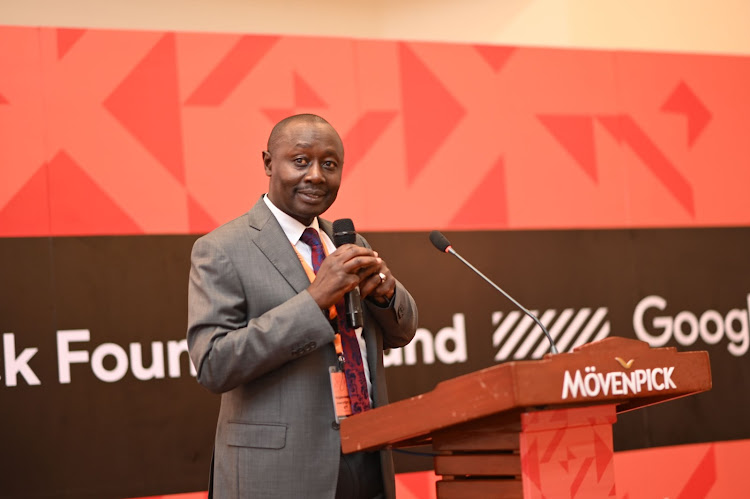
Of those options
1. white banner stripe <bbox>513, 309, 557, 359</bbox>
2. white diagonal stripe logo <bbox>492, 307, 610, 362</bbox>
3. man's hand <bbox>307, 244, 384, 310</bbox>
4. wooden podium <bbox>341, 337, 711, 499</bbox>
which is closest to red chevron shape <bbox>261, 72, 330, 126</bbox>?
white diagonal stripe logo <bbox>492, 307, 610, 362</bbox>

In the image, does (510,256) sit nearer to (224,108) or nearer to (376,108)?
(376,108)

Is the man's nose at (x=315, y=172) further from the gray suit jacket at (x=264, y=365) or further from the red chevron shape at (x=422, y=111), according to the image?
the red chevron shape at (x=422, y=111)

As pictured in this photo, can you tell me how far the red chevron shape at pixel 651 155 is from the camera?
466 cm

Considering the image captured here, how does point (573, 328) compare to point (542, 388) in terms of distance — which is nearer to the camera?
point (542, 388)

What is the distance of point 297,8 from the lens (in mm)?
6336

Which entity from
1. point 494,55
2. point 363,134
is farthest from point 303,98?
point 494,55

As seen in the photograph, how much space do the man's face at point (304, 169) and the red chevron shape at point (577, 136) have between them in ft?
8.16

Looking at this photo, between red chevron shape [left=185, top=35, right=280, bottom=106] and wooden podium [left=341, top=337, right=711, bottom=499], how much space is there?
2457mm

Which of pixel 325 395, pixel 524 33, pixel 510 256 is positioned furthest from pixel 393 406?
pixel 524 33

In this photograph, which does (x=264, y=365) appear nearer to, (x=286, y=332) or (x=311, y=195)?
(x=286, y=332)

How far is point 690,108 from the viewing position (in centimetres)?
482

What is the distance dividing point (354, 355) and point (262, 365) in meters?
0.26

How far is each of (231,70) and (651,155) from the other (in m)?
2.23

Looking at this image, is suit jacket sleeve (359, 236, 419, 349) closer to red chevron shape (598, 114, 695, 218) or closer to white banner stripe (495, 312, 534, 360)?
white banner stripe (495, 312, 534, 360)
